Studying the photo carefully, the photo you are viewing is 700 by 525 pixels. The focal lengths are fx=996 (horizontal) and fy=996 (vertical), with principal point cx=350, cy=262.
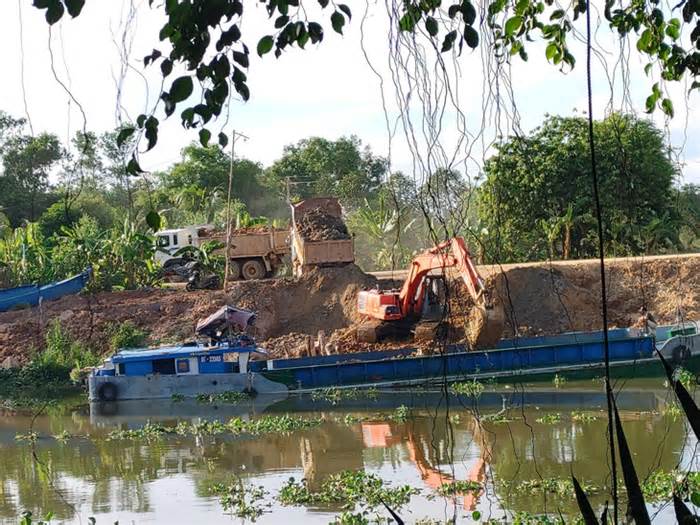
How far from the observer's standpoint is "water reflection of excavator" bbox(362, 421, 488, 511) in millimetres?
10719

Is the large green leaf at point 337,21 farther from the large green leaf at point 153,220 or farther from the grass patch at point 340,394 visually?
the grass patch at point 340,394

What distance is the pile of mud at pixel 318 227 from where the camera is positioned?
2883 cm

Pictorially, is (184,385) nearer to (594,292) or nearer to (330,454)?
(330,454)

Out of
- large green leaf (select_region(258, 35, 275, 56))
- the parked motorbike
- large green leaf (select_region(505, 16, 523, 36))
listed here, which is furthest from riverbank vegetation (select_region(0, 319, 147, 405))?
large green leaf (select_region(258, 35, 275, 56))

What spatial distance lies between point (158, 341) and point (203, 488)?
15368mm

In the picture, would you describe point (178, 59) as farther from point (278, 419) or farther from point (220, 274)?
point (220, 274)

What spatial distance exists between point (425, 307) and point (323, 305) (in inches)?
222

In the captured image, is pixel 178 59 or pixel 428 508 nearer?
pixel 178 59

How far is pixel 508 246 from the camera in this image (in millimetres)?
31250

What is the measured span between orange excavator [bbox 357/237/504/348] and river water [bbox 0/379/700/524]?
1.87m

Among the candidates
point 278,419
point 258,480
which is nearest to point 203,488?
point 258,480

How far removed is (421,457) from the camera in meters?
14.0

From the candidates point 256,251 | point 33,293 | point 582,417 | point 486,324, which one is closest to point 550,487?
point 582,417

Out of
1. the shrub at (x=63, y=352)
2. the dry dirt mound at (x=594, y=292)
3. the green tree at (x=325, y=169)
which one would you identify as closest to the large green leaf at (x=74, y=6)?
the dry dirt mound at (x=594, y=292)
